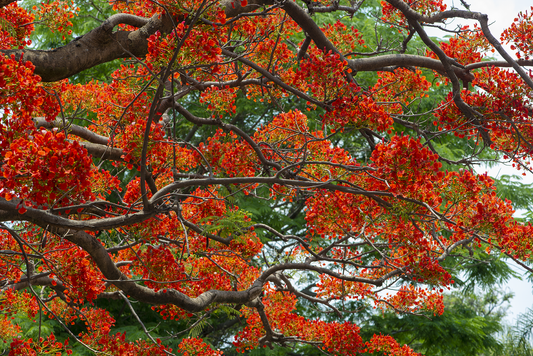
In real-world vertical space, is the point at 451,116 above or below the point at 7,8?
below

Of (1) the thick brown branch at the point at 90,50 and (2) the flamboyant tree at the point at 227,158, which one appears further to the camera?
(1) the thick brown branch at the point at 90,50

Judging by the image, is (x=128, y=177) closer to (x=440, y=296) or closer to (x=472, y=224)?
(x=440, y=296)

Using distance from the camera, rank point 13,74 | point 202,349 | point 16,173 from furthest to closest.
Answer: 1. point 202,349
2. point 13,74
3. point 16,173

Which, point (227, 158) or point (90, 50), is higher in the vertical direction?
point (90, 50)

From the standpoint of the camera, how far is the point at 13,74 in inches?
89.0

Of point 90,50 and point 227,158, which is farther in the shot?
point 227,158

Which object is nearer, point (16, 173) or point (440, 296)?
point (16, 173)

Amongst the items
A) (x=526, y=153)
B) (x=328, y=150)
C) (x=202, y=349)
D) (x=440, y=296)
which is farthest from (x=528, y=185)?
(x=202, y=349)

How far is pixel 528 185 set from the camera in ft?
30.5

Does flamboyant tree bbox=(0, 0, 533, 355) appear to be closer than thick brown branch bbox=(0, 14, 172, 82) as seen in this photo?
Yes

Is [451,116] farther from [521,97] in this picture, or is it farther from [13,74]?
[13,74]

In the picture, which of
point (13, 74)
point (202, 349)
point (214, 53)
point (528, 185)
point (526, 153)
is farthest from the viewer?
point (528, 185)

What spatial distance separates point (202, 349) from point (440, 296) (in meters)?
3.16

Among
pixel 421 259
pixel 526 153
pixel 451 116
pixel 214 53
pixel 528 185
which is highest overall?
pixel 528 185
